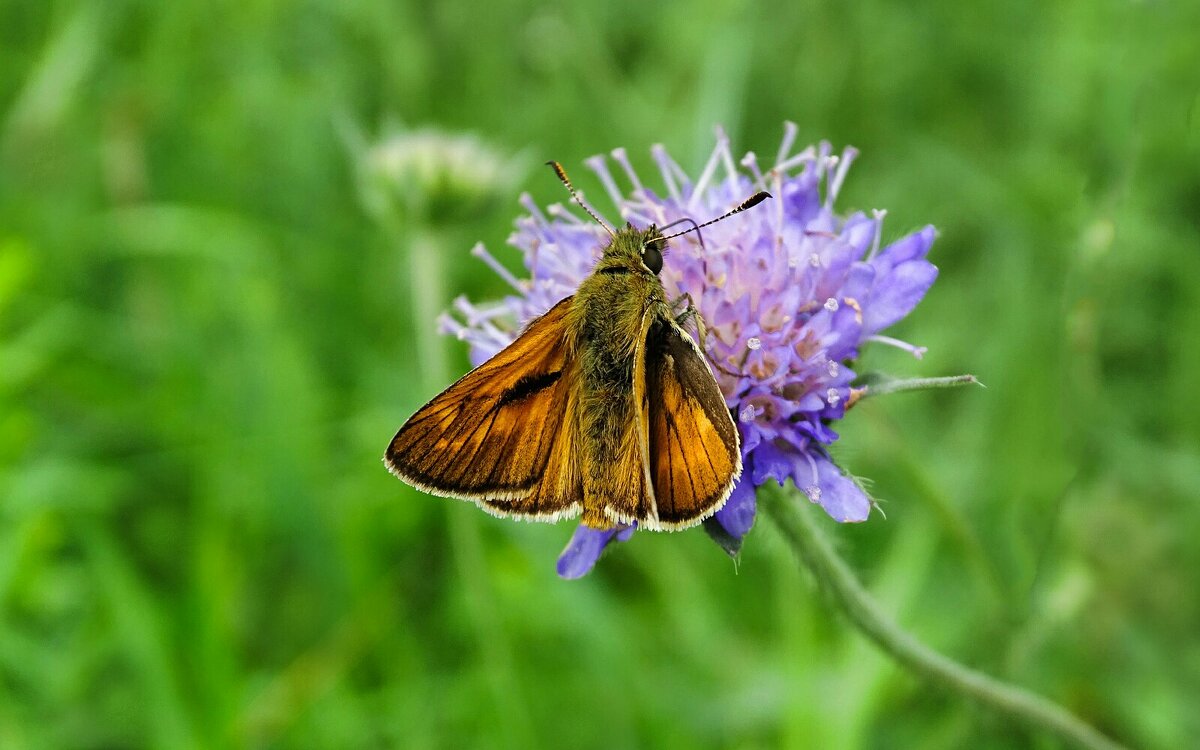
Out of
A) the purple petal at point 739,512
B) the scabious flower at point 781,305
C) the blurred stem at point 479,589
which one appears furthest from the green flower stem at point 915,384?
the blurred stem at point 479,589

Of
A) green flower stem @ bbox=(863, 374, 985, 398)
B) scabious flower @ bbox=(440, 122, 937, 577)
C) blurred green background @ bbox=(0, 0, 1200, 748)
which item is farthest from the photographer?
blurred green background @ bbox=(0, 0, 1200, 748)

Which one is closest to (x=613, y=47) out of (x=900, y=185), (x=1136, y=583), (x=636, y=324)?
(x=900, y=185)

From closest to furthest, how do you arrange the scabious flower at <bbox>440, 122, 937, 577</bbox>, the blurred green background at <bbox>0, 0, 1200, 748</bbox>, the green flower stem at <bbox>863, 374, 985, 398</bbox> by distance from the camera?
the green flower stem at <bbox>863, 374, 985, 398</bbox>, the scabious flower at <bbox>440, 122, 937, 577</bbox>, the blurred green background at <bbox>0, 0, 1200, 748</bbox>

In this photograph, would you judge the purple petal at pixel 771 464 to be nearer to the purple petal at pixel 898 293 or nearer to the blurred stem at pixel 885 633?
the blurred stem at pixel 885 633

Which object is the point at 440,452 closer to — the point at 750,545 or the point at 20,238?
the point at 750,545

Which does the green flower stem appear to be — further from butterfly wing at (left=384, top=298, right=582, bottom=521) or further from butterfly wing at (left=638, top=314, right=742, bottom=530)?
butterfly wing at (left=384, top=298, right=582, bottom=521)

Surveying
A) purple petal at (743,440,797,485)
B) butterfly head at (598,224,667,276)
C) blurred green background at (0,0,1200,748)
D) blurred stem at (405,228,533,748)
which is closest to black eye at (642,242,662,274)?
butterfly head at (598,224,667,276)
